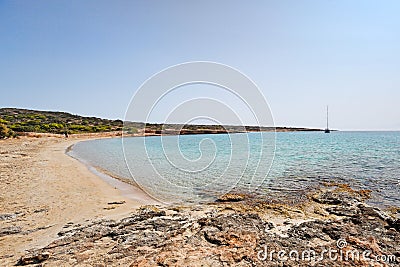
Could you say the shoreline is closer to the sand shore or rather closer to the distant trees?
the sand shore

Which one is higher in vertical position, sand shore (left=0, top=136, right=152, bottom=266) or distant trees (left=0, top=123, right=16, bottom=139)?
distant trees (left=0, top=123, right=16, bottom=139)

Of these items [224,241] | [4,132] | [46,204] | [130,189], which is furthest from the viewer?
[4,132]

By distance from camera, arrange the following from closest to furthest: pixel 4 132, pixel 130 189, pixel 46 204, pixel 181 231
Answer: pixel 181 231, pixel 46 204, pixel 130 189, pixel 4 132

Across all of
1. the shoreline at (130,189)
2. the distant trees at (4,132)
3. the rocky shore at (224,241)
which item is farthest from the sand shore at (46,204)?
the distant trees at (4,132)

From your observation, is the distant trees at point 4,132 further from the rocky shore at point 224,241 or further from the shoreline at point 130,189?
the rocky shore at point 224,241

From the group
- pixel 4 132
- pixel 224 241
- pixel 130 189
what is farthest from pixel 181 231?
pixel 4 132

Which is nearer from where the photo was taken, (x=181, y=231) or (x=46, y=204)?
(x=181, y=231)

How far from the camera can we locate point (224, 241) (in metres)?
5.16

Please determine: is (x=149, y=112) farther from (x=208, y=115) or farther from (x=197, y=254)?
(x=197, y=254)

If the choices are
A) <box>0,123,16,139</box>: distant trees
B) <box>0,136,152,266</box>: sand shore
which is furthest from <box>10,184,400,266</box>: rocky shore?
<box>0,123,16,139</box>: distant trees

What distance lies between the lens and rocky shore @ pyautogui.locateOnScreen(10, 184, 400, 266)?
4.52 m

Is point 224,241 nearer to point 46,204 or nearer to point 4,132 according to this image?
point 46,204

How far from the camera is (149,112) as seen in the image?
340 inches

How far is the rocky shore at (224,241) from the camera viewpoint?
4516 mm
